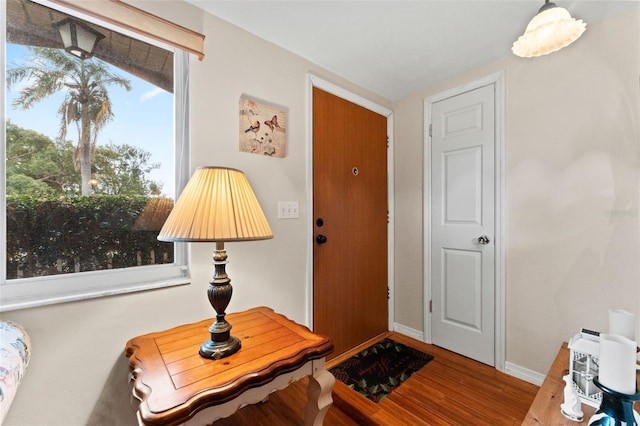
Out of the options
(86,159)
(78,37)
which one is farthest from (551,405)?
(78,37)

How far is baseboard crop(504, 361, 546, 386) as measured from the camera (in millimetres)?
1748

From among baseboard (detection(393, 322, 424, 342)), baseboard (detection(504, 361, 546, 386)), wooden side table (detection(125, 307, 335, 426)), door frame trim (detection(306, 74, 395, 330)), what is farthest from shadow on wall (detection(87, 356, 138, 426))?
baseboard (detection(504, 361, 546, 386))

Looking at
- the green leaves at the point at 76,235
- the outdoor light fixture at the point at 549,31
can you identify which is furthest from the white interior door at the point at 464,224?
the green leaves at the point at 76,235

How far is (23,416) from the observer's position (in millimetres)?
1009

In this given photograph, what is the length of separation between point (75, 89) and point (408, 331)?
110 inches

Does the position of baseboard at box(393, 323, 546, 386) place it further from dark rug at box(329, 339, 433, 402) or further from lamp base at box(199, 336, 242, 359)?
lamp base at box(199, 336, 242, 359)

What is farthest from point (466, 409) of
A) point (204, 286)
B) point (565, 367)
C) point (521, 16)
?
point (521, 16)

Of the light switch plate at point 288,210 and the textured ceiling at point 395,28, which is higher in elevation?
the textured ceiling at point 395,28

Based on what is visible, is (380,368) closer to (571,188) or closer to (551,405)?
(551,405)

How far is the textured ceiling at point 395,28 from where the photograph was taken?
1441 mm

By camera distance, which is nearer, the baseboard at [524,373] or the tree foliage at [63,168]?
the tree foliage at [63,168]

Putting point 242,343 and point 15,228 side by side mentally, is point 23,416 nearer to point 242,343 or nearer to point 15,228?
point 15,228

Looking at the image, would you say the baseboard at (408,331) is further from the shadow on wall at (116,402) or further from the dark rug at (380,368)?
the shadow on wall at (116,402)

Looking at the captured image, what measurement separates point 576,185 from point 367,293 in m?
1.60
